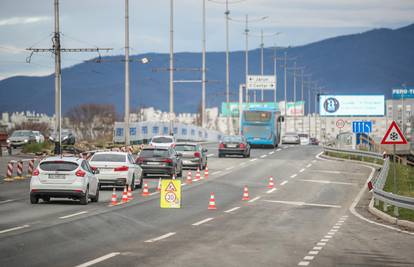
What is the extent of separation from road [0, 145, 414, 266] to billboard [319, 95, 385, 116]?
63.7 m

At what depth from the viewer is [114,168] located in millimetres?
35031

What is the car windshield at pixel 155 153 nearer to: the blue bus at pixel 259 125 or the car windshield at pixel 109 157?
the car windshield at pixel 109 157

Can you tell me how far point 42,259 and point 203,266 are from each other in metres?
2.59

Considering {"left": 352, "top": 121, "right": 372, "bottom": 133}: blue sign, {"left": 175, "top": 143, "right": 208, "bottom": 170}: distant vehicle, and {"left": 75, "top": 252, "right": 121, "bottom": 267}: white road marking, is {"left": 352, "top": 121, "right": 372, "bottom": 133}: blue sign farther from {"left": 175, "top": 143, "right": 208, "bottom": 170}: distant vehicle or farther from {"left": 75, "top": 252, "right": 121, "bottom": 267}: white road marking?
{"left": 75, "top": 252, "right": 121, "bottom": 267}: white road marking

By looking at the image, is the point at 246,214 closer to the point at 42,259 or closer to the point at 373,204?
the point at 373,204

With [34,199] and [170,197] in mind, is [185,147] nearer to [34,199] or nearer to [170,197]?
[34,199]

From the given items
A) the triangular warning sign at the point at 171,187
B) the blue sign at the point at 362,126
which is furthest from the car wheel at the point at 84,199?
the blue sign at the point at 362,126

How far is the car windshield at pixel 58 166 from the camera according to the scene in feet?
93.2

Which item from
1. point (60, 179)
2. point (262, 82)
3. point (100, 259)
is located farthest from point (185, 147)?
point (262, 82)

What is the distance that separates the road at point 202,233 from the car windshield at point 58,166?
116 cm

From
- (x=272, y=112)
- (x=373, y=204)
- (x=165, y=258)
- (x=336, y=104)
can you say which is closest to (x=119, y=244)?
(x=165, y=258)

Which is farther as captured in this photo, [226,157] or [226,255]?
[226,157]

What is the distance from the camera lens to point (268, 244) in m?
18.1

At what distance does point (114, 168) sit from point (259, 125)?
48727 millimetres
